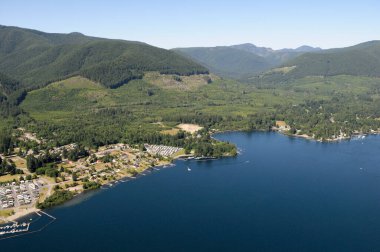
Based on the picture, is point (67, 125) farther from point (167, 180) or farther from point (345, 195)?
point (345, 195)

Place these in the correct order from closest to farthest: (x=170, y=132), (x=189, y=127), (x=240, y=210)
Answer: (x=240, y=210) < (x=170, y=132) < (x=189, y=127)

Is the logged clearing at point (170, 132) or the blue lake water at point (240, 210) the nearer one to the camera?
the blue lake water at point (240, 210)

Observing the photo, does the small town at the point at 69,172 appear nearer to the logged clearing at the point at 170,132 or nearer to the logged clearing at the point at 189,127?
the logged clearing at the point at 170,132

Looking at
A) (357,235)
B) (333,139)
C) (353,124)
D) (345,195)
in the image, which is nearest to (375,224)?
(357,235)

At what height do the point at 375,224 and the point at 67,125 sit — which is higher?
the point at 67,125

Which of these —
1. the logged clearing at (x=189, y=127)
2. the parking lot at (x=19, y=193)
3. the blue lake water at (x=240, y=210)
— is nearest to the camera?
the blue lake water at (x=240, y=210)

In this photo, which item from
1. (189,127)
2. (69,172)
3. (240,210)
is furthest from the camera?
(189,127)

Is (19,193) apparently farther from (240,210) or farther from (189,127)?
(189,127)

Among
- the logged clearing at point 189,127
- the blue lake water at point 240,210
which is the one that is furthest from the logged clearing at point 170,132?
the blue lake water at point 240,210

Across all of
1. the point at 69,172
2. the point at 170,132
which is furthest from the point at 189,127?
the point at 69,172
